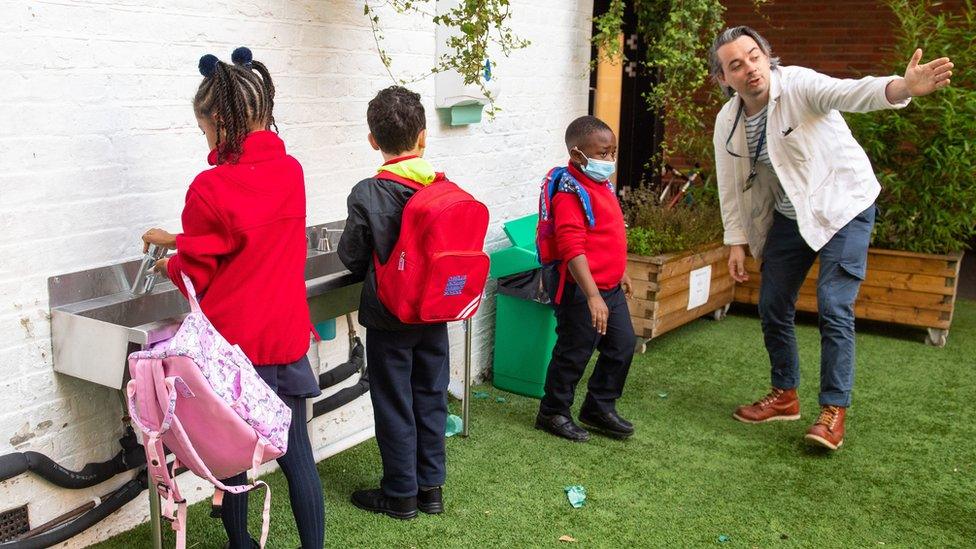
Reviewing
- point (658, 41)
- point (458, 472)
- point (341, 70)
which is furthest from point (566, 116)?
point (458, 472)

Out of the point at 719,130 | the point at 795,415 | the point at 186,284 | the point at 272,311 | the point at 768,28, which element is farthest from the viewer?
the point at 768,28

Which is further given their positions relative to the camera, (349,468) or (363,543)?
(349,468)

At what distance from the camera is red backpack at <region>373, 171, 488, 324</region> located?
2725 millimetres

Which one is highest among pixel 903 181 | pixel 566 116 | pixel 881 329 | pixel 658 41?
Result: pixel 658 41

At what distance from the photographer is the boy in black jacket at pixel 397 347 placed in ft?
9.18

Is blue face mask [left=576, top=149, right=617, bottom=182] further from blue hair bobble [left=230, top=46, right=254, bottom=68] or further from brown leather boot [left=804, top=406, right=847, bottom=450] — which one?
blue hair bobble [left=230, top=46, right=254, bottom=68]

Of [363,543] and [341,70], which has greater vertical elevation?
[341,70]

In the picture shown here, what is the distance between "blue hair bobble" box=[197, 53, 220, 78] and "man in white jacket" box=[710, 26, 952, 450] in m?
2.03

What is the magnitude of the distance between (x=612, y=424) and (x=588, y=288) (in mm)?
676

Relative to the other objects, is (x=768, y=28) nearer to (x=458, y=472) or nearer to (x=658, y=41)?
(x=658, y=41)

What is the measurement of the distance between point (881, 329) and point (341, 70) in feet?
12.8

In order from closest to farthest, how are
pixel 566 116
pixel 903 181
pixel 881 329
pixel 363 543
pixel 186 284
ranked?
1. pixel 186 284
2. pixel 363 543
3. pixel 566 116
4. pixel 903 181
5. pixel 881 329

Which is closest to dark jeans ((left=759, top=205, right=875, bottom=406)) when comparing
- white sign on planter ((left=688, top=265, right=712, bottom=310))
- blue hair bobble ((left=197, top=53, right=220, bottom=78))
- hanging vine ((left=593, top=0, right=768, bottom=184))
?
white sign on planter ((left=688, top=265, right=712, bottom=310))

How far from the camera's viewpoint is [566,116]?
4820 millimetres
